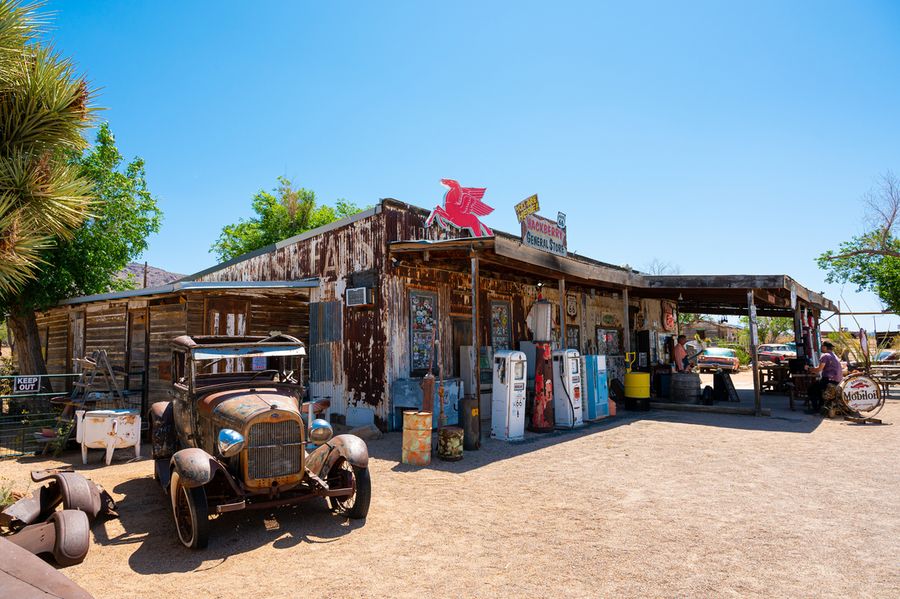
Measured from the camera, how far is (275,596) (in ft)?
12.1

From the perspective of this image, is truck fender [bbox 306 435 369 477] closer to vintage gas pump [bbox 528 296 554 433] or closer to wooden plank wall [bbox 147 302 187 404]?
vintage gas pump [bbox 528 296 554 433]

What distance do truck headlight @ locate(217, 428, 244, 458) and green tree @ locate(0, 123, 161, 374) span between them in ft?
40.3

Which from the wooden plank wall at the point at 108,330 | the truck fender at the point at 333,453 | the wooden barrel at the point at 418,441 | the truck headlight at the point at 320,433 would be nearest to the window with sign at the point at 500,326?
the wooden barrel at the point at 418,441

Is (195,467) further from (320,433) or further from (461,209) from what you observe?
(461,209)

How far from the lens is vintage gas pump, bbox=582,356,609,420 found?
11336 millimetres

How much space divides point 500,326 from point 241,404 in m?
8.77

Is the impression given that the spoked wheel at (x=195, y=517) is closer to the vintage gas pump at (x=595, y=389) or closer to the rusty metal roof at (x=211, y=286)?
the rusty metal roof at (x=211, y=286)

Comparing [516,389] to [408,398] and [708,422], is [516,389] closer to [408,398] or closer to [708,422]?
[408,398]

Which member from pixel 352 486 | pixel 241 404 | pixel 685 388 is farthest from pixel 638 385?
pixel 241 404

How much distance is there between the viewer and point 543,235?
1041 cm

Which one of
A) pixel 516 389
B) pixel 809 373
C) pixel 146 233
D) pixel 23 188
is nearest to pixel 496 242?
pixel 516 389

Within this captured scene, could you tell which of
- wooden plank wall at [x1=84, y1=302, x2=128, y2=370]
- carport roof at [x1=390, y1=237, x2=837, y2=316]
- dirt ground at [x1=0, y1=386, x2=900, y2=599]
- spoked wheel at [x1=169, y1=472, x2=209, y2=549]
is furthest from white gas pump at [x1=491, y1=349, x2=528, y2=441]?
wooden plank wall at [x1=84, y1=302, x2=128, y2=370]

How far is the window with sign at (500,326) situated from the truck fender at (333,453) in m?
7.71

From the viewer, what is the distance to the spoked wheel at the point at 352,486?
523 centimetres
